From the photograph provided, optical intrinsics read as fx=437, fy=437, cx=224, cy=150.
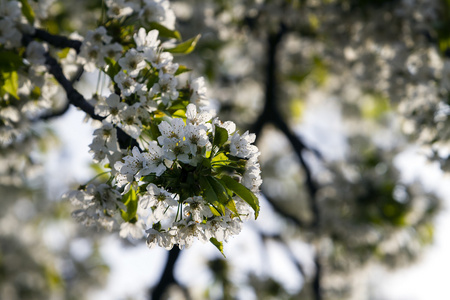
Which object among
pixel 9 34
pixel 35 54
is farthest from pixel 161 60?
pixel 9 34

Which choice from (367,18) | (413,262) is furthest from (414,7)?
(413,262)

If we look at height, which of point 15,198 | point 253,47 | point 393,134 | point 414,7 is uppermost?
point 414,7

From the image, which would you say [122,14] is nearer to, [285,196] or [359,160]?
[359,160]

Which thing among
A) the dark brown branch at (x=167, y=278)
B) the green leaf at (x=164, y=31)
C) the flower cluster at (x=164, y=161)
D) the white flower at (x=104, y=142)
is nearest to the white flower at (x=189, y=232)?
the flower cluster at (x=164, y=161)

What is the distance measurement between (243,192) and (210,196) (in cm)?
17

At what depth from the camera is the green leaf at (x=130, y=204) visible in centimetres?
197

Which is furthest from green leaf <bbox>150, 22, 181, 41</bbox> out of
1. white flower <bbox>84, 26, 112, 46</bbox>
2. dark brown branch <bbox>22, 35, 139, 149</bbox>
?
dark brown branch <bbox>22, 35, 139, 149</bbox>

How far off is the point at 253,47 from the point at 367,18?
2.97 metres

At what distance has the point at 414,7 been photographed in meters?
3.70

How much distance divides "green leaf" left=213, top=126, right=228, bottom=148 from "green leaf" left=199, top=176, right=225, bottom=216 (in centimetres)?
16

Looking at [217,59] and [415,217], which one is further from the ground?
[217,59]

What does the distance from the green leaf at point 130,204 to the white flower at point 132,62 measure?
1.77ft

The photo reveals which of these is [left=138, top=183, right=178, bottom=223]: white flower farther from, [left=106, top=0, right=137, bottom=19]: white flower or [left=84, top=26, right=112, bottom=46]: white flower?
[left=106, top=0, right=137, bottom=19]: white flower

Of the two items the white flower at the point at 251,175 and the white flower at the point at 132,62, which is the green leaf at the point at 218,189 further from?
the white flower at the point at 132,62
